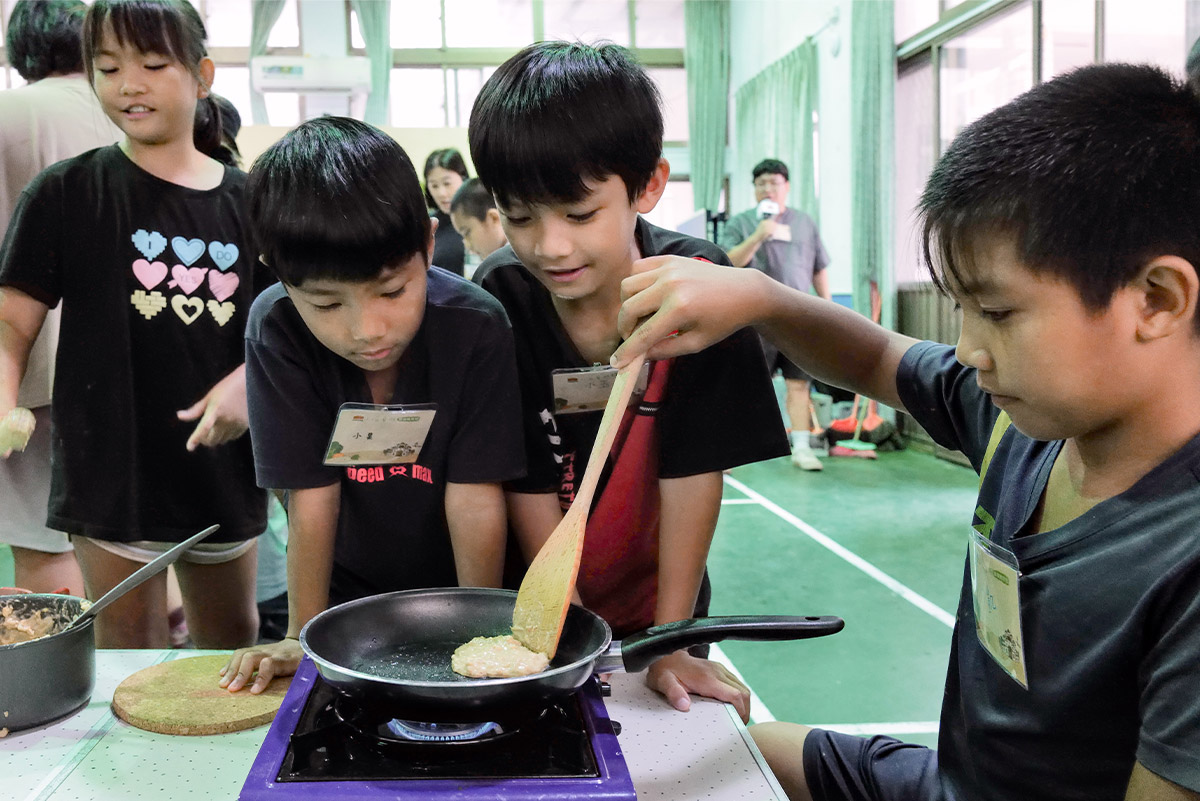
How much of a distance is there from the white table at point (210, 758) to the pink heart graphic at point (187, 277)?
772 millimetres

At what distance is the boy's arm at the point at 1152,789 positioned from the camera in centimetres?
58

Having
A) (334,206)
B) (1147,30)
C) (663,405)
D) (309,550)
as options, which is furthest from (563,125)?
(1147,30)

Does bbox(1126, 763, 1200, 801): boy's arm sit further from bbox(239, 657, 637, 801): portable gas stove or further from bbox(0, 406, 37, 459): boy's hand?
bbox(0, 406, 37, 459): boy's hand

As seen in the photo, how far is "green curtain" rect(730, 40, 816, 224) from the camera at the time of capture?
22.0 ft

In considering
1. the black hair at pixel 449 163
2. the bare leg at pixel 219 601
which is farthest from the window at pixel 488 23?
the bare leg at pixel 219 601

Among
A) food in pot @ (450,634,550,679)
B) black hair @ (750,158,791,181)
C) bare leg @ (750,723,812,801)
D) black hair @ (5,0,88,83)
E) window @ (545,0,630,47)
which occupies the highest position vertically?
window @ (545,0,630,47)

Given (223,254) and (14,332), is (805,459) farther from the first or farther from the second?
(14,332)

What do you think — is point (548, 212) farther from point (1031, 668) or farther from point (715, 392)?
point (1031, 668)

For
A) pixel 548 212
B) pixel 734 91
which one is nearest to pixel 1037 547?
pixel 548 212

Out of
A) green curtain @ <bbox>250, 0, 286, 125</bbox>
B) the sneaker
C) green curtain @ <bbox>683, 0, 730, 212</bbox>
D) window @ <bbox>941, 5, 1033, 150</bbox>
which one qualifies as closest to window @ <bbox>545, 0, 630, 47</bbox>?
green curtain @ <bbox>683, 0, 730, 212</bbox>

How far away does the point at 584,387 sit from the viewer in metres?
1.12

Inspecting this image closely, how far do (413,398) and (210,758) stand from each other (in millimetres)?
466

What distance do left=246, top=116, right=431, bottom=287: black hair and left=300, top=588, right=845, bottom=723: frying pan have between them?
376 mm

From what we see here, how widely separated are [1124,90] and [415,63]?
8968mm
